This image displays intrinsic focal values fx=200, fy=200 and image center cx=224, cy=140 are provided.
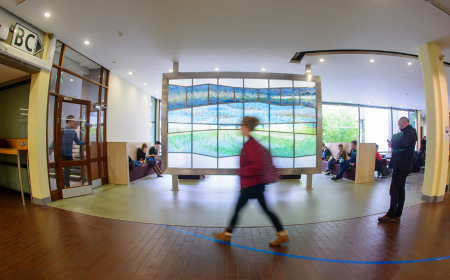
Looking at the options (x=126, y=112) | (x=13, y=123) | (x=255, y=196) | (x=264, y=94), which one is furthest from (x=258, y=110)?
(x=13, y=123)

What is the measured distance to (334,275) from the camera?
2.17 m

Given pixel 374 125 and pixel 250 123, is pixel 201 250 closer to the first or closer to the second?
pixel 250 123

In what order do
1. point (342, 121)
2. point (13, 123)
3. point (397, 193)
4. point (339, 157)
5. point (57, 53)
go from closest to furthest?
point (397, 193), point (57, 53), point (13, 123), point (339, 157), point (342, 121)

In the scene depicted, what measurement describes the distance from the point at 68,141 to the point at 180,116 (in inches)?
116

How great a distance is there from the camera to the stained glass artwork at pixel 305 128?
6.05 meters

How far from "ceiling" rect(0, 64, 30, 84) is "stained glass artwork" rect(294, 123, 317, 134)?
23.5ft

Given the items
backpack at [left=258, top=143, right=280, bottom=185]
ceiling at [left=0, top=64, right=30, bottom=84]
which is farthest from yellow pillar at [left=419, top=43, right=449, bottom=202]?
ceiling at [left=0, top=64, right=30, bottom=84]

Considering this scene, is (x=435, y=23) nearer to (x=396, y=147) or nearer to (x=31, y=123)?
(x=396, y=147)

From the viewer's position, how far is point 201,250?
8.80ft

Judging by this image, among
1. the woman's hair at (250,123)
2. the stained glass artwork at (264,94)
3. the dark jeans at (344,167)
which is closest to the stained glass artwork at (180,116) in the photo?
the stained glass artwork at (264,94)

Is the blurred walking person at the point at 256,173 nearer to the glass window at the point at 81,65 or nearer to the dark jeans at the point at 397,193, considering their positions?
the dark jeans at the point at 397,193

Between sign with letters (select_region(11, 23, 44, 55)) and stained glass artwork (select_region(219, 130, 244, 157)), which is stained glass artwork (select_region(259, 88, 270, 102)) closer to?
stained glass artwork (select_region(219, 130, 244, 157))

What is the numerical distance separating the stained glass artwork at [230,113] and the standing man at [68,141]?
3.98 m

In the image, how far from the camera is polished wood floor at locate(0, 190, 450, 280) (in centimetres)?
222
